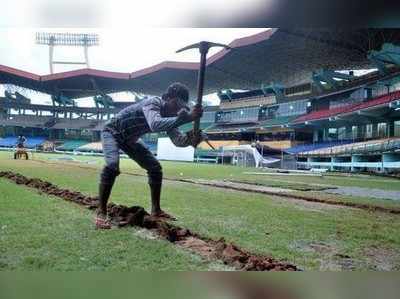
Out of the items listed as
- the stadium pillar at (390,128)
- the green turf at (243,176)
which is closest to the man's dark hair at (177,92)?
the green turf at (243,176)

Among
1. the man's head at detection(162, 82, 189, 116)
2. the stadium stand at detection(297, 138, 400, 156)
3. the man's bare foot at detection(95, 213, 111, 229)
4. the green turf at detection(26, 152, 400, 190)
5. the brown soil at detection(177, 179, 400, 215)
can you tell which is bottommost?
the man's bare foot at detection(95, 213, 111, 229)

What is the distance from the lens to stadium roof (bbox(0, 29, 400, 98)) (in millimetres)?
2967

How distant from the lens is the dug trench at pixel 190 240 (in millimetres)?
2459

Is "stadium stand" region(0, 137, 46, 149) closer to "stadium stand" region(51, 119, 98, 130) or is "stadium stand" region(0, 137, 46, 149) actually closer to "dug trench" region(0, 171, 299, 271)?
"stadium stand" region(51, 119, 98, 130)

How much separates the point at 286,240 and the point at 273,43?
4.58 ft

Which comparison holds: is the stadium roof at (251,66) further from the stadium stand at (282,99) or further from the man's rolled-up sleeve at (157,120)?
the man's rolled-up sleeve at (157,120)

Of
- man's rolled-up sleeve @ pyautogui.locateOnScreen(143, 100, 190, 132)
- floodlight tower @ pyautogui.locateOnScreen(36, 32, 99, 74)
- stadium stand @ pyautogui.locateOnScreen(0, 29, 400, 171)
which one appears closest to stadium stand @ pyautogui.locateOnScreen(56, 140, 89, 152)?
stadium stand @ pyautogui.locateOnScreen(0, 29, 400, 171)

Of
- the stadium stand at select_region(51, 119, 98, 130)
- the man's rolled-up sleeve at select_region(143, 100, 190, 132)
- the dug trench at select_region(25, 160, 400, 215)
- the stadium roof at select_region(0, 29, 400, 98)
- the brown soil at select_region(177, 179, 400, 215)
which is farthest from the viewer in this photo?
the stadium stand at select_region(51, 119, 98, 130)

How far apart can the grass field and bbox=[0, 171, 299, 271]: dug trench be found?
0.06 meters

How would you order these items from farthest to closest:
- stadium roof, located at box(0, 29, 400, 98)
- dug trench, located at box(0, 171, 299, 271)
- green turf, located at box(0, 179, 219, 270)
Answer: stadium roof, located at box(0, 29, 400, 98), dug trench, located at box(0, 171, 299, 271), green turf, located at box(0, 179, 219, 270)

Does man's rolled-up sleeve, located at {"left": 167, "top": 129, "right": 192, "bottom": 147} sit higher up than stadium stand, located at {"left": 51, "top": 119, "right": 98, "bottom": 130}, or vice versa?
stadium stand, located at {"left": 51, "top": 119, "right": 98, "bottom": 130}

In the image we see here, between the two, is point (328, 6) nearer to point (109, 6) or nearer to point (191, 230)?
point (109, 6)

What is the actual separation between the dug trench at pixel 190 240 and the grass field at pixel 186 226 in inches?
2.3

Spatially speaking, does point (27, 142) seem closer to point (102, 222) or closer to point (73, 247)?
point (102, 222)
